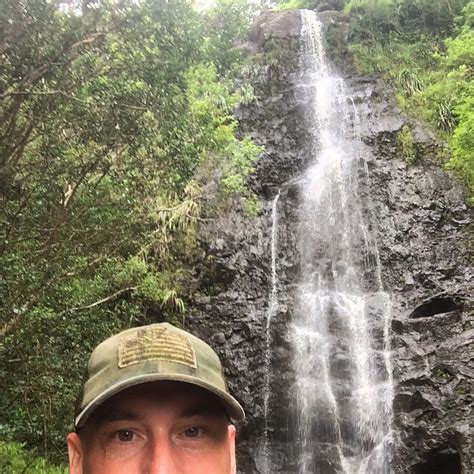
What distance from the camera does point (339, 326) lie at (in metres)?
11.0

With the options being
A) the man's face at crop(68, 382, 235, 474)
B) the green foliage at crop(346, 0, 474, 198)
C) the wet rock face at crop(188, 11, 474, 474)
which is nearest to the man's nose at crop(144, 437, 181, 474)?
the man's face at crop(68, 382, 235, 474)

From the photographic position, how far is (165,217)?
1279 cm

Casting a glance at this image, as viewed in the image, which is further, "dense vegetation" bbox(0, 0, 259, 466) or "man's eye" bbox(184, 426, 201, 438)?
"dense vegetation" bbox(0, 0, 259, 466)

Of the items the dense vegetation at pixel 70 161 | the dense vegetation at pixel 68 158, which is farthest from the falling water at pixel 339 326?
the dense vegetation at pixel 68 158

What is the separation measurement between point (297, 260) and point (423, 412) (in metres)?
4.29

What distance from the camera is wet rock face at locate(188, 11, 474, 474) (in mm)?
9422

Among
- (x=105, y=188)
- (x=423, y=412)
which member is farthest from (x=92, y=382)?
(x=423, y=412)

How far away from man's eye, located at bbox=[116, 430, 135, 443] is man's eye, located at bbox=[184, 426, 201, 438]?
16cm

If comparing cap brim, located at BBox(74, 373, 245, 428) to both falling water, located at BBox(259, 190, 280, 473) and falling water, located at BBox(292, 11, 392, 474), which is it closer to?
falling water, located at BBox(292, 11, 392, 474)

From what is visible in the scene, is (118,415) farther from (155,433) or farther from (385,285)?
(385,285)

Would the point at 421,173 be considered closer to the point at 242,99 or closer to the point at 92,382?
the point at 242,99

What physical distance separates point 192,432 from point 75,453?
42cm

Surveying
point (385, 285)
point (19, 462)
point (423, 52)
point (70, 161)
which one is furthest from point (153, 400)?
point (423, 52)

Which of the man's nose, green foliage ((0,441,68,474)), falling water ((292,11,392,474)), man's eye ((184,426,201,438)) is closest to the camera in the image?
the man's nose
